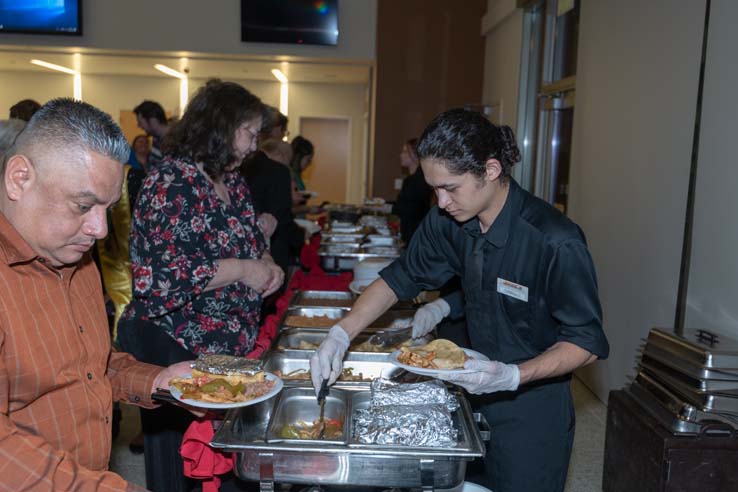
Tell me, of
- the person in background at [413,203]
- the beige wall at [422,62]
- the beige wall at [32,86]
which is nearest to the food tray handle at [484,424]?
the person in background at [413,203]

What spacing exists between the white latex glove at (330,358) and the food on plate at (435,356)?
0.14 metres

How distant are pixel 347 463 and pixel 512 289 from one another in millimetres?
532

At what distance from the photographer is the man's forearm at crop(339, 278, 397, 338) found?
63.5 inches

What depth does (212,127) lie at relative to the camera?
172 centimetres

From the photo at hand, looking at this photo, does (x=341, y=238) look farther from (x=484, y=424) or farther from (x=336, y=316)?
(x=484, y=424)

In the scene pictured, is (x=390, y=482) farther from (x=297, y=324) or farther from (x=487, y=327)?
(x=297, y=324)

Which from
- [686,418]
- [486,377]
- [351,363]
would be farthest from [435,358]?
[686,418]

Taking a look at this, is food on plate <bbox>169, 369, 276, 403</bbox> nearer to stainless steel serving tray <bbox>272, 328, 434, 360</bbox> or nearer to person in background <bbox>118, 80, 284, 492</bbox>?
person in background <bbox>118, 80, 284, 492</bbox>

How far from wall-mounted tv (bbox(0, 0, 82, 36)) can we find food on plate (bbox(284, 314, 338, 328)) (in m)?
4.76

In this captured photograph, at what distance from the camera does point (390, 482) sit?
1122mm

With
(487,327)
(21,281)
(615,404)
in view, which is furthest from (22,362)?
(615,404)

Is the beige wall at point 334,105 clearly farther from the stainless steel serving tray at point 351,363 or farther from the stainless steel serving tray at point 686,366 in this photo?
the stainless steel serving tray at point 351,363

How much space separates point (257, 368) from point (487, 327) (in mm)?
533

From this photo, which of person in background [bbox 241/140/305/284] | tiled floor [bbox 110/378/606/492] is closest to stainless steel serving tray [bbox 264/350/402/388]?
tiled floor [bbox 110/378/606/492]
